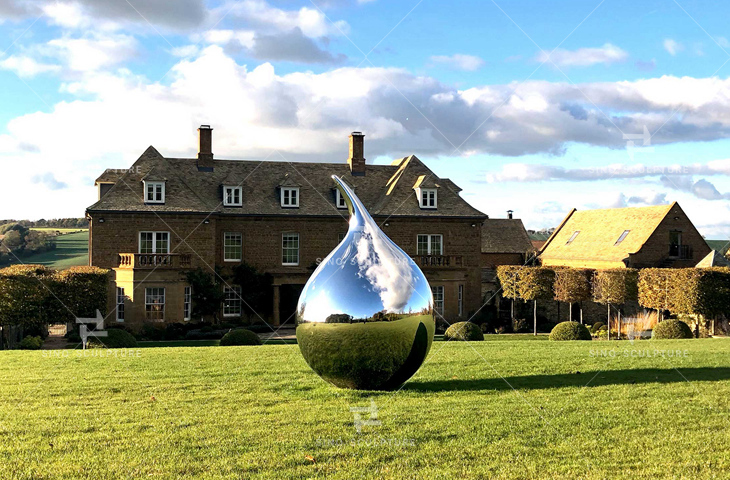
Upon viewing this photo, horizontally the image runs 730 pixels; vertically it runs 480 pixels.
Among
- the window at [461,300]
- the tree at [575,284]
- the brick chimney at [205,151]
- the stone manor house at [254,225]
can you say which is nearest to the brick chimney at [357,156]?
the stone manor house at [254,225]

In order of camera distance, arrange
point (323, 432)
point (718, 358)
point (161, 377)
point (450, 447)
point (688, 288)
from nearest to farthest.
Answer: point (450, 447), point (323, 432), point (161, 377), point (718, 358), point (688, 288)

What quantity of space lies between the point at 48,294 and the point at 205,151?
1832cm

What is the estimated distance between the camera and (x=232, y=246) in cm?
4231

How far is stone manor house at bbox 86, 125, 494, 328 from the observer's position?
38500mm

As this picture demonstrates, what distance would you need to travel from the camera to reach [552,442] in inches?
366

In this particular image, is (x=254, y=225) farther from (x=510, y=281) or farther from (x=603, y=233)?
(x=603, y=233)

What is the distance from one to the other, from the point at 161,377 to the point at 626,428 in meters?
9.56

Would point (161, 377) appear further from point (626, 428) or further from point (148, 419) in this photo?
point (626, 428)

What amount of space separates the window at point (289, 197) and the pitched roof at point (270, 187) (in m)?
0.32

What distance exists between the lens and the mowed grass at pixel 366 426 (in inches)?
324

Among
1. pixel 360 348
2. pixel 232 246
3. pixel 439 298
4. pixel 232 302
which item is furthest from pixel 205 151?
pixel 360 348

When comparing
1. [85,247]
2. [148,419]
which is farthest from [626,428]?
[85,247]

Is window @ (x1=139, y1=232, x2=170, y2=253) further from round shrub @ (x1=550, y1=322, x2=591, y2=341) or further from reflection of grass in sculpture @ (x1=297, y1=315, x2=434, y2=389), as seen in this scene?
reflection of grass in sculpture @ (x1=297, y1=315, x2=434, y2=389)

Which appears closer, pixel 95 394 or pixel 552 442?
pixel 552 442
